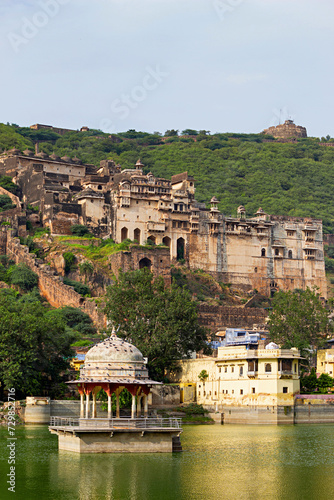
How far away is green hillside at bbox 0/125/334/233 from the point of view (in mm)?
125938

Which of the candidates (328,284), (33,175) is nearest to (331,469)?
(33,175)

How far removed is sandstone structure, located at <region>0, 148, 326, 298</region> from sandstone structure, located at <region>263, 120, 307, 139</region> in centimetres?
7600

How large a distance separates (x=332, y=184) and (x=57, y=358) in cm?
8963

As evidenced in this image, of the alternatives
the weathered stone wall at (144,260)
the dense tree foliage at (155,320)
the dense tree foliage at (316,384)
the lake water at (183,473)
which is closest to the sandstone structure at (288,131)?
the weathered stone wall at (144,260)

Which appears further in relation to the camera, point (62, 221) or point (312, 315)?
point (62, 221)

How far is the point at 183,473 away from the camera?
103 ft

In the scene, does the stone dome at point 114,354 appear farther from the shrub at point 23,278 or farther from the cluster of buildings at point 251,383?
the shrub at point 23,278

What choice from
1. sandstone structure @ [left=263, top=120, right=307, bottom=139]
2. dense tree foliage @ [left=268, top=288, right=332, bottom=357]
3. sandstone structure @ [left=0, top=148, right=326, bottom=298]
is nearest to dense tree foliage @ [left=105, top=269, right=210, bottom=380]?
dense tree foliage @ [left=268, top=288, right=332, bottom=357]

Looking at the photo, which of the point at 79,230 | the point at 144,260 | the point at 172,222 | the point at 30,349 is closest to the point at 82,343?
the point at 30,349

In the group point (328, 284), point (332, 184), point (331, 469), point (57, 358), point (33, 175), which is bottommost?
point (331, 469)

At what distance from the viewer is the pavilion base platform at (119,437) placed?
109ft

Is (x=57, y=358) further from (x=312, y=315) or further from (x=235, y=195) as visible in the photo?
(x=235, y=195)

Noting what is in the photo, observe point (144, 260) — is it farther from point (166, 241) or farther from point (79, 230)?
→ point (166, 241)

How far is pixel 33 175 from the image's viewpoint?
90000 mm
